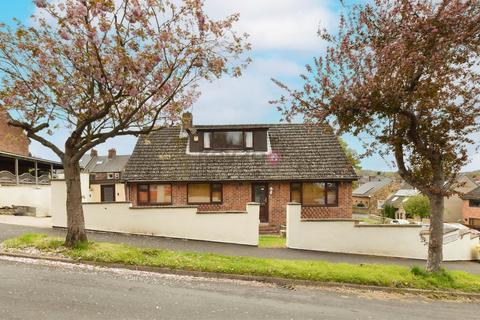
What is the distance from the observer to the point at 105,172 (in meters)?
54.4

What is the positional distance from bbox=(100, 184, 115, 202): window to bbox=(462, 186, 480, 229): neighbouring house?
45.2 m

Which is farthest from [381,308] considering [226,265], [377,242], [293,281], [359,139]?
[377,242]

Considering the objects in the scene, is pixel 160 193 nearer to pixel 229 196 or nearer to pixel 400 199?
pixel 229 196

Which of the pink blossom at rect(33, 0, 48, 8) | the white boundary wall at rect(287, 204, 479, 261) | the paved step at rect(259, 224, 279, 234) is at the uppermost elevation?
the pink blossom at rect(33, 0, 48, 8)

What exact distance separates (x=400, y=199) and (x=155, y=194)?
166 ft

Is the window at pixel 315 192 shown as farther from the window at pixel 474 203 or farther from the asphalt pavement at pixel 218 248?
the window at pixel 474 203

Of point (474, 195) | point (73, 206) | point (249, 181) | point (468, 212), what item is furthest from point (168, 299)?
point (468, 212)

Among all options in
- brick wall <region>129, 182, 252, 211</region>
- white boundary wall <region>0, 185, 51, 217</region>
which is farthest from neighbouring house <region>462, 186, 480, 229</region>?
white boundary wall <region>0, 185, 51, 217</region>

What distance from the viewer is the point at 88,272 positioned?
29.1 feet

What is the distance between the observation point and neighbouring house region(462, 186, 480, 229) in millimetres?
50094

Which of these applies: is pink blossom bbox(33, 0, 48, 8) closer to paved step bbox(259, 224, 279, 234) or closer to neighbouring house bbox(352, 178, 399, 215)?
paved step bbox(259, 224, 279, 234)

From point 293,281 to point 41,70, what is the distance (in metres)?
8.54

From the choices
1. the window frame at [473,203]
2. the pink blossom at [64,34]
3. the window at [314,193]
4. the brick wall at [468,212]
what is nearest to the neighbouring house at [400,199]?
the brick wall at [468,212]

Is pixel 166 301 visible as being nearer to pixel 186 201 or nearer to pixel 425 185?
pixel 425 185
